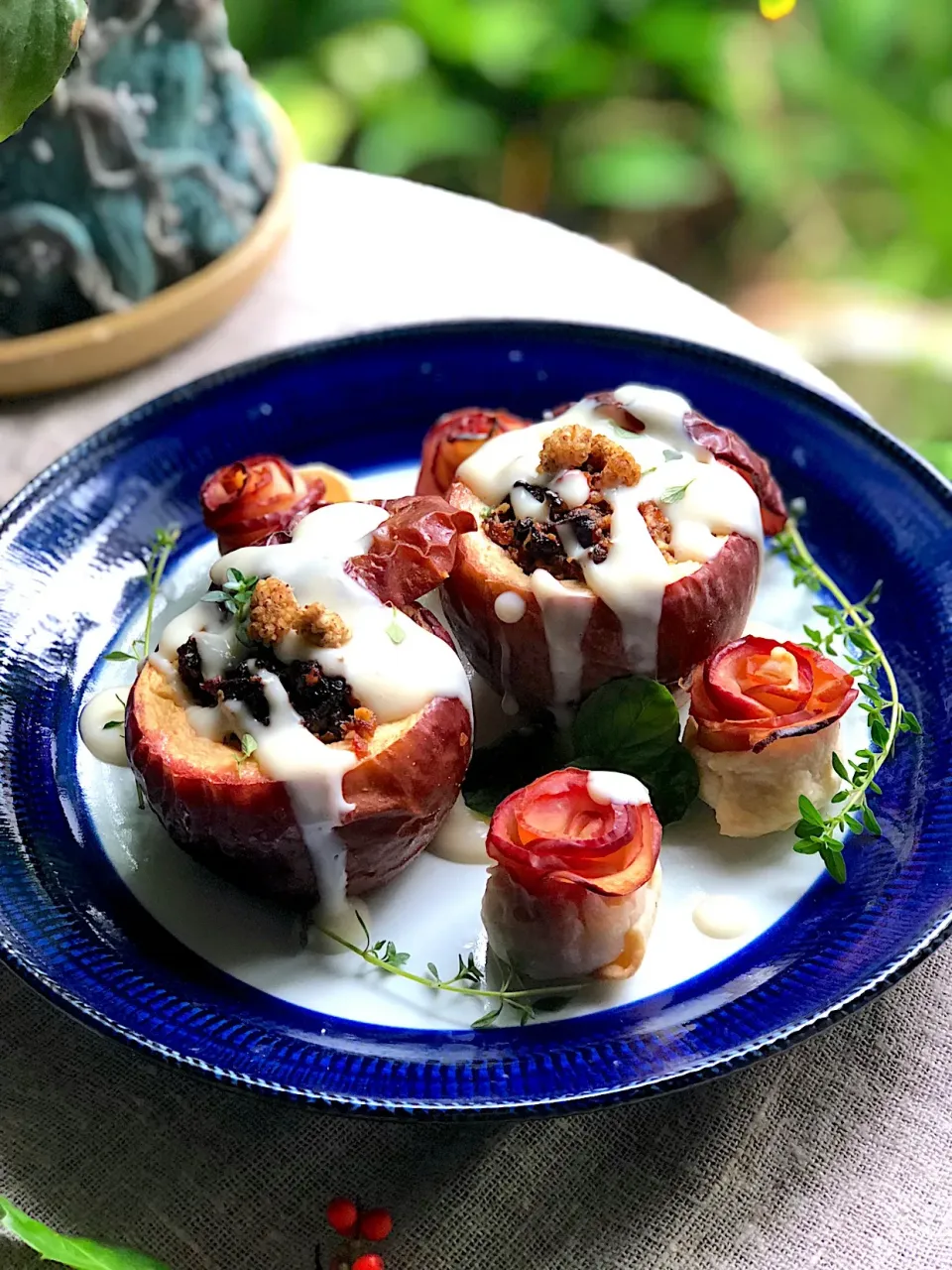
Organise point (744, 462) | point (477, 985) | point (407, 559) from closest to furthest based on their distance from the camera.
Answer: point (477, 985)
point (407, 559)
point (744, 462)

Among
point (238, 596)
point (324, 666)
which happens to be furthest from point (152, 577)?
point (324, 666)

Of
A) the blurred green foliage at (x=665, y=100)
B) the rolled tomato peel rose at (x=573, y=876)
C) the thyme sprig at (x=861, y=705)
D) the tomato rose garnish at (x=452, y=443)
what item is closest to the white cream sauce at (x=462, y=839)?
the rolled tomato peel rose at (x=573, y=876)

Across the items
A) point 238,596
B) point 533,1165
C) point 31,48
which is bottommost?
point 533,1165

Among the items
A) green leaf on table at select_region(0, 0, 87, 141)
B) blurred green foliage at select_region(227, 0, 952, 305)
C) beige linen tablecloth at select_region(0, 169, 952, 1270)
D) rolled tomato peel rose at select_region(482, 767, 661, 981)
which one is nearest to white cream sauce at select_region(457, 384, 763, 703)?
rolled tomato peel rose at select_region(482, 767, 661, 981)

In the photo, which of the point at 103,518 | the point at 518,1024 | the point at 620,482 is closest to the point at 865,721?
the point at 620,482

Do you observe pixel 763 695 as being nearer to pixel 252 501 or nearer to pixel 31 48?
pixel 252 501
